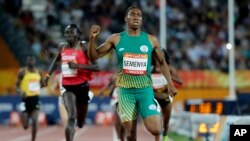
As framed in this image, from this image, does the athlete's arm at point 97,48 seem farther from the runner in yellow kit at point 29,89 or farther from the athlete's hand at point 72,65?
the runner in yellow kit at point 29,89

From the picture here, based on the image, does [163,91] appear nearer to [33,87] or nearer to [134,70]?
[134,70]

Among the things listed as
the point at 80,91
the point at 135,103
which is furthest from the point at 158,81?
the point at 135,103

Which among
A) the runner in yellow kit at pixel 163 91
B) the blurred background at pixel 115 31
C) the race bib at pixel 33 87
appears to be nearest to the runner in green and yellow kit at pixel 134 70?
the runner in yellow kit at pixel 163 91

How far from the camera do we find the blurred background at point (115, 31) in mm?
36719

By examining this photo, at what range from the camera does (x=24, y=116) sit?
2253 centimetres

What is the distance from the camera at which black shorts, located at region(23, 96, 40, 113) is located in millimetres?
22467

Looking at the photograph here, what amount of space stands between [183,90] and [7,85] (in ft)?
23.7

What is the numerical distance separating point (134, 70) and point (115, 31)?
1030 inches

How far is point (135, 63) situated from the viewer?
13.3 meters

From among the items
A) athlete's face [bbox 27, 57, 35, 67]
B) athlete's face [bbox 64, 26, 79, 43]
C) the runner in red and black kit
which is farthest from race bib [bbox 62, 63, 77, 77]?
athlete's face [bbox 27, 57, 35, 67]

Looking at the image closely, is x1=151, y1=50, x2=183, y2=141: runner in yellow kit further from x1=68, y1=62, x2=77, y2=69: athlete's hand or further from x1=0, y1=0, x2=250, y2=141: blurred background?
x1=0, y1=0, x2=250, y2=141: blurred background

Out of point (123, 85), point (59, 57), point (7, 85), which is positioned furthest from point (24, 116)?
point (7, 85)

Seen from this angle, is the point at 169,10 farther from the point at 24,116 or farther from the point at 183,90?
the point at 24,116

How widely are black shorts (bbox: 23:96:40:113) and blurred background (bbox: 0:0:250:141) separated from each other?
1137cm
